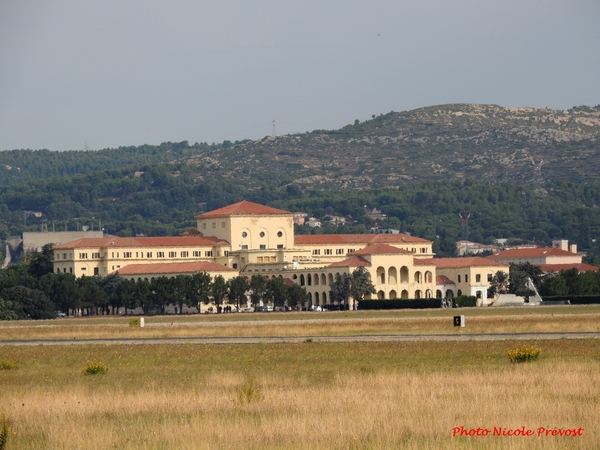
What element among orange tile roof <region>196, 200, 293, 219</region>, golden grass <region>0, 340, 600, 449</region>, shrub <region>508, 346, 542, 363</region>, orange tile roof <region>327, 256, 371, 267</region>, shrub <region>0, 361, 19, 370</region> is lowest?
golden grass <region>0, 340, 600, 449</region>

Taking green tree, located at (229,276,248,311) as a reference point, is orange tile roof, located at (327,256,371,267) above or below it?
above

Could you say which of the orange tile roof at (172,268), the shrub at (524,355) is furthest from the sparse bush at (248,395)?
the orange tile roof at (172,268)

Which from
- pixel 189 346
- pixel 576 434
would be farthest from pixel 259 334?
pixel 576 434

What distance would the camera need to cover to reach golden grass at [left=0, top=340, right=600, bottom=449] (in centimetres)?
2928

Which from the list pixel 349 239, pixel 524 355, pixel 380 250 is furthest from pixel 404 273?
pixel 524 355

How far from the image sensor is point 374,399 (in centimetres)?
3441

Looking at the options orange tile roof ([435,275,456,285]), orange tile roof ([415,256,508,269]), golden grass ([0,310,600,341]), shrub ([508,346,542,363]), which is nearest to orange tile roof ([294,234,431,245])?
orange tile roof ([415,256,508,269])

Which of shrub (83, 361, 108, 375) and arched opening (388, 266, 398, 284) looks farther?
arched opening (388, 266, 398, 284)

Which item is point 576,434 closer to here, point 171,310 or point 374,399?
point 374,399

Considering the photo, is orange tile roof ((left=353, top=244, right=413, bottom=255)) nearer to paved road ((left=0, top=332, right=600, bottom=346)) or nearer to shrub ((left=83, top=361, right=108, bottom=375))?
paved road ((left=0, top=332, right=600, bottom=346))

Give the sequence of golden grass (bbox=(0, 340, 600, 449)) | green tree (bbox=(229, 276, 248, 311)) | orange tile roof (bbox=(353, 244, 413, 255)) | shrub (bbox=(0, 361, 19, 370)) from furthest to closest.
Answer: orange tile roof (bbox=(353, 244, 413, 255))
green tree (bbox=(229, 276, 248, 311))
shrub (bbox=(0, 361, 19, 370))
golden grass (bbox=(0, 340, 600, 449))

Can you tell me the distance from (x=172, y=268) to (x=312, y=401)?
13224cm

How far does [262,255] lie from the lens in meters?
178

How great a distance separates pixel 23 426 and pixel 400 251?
13757cm
